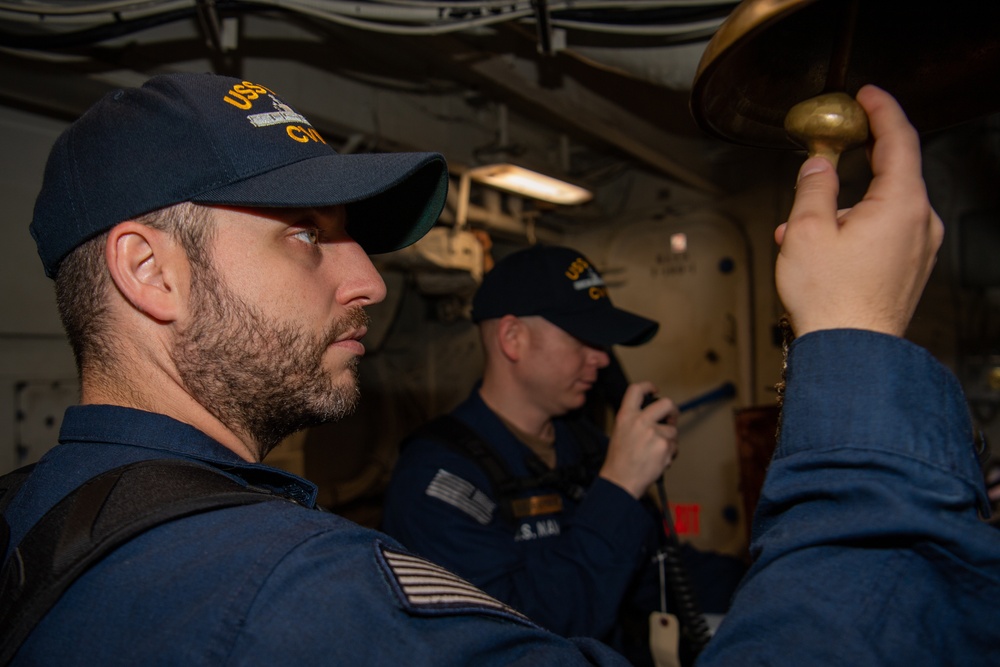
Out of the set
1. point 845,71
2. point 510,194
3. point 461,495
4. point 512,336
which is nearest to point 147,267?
point 845,71

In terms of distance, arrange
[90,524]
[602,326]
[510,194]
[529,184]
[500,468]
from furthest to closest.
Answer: [510,194] → [529,184] → [602,326] → [500,468] → [90,524]

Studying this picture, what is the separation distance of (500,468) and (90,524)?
4.02 ft

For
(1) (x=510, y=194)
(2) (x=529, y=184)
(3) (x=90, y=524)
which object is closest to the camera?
(3) (x=90, y=524)

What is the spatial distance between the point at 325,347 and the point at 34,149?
1468 millimetres

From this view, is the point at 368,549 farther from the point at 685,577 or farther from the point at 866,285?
the point at 685,577

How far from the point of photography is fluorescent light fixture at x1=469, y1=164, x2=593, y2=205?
2.60m

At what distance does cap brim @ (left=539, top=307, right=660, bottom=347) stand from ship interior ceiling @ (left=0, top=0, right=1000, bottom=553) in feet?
1.24

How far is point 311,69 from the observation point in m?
2.12

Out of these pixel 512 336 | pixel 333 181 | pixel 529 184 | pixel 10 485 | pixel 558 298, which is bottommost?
pixel 512 336

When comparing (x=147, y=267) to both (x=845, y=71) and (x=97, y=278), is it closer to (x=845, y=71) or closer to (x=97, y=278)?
(x=97, y=278)

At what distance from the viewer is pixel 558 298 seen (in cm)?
193

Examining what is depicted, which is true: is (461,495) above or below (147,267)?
below

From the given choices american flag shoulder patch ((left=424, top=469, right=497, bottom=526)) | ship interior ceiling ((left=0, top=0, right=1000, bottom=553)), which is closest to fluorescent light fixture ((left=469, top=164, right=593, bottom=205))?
ship interior ceiling ((left=0, top=0, right=1000, bottom=553))

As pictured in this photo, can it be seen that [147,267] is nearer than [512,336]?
Yes
